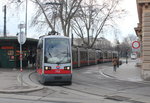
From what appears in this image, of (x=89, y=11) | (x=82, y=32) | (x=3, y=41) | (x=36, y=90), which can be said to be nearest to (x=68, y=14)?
(x=89, y=11)

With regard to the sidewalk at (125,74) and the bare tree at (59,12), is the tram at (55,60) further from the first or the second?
the bare tree at (59,12)

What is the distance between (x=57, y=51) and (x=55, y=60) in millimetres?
576

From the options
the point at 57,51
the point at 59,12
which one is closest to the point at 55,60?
the point at 57,51

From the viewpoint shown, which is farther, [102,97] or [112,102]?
[102,97]

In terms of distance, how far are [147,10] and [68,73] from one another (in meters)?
9.14

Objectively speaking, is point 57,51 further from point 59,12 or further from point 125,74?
point 59,12

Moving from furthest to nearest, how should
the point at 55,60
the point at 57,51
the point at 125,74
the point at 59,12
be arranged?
the point at 59,12, the point at 125,74, the point at 57,51, the point at 55,60

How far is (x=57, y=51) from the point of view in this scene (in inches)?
616

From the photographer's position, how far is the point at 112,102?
413 inches

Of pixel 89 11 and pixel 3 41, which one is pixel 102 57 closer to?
pixel 89 11

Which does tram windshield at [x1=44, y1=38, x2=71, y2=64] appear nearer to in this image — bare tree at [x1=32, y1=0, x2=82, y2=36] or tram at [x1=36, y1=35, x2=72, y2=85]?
tram at [x1=36, y1=35, x2=72, y2=85]

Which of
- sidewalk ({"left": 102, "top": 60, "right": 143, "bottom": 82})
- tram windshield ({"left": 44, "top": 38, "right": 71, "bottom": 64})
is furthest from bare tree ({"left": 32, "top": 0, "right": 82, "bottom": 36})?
tram windshield ({"left": 44, "top": 38, "right": 71, "bottom": 64})

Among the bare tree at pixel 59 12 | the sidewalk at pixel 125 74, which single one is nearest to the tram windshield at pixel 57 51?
the sidewalk at pixel 125 74

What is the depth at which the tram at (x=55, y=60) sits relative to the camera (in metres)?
15.4
